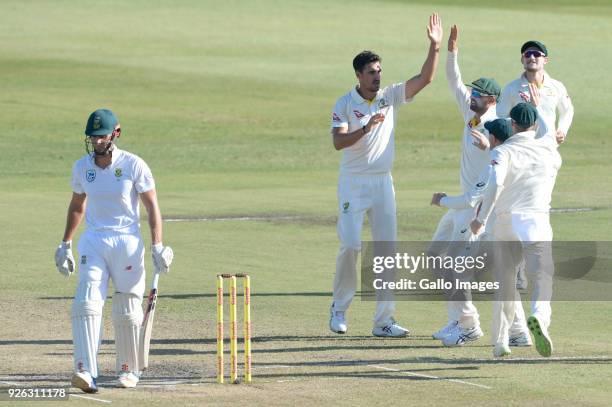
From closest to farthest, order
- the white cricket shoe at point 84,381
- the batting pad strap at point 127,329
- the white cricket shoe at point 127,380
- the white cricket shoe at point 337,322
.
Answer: the white cricket shoe at point 84,381 < the white cricket shoe at point 127,380 < the batting pad strap at point 127,329 < the white cricket shoe at point 337,322

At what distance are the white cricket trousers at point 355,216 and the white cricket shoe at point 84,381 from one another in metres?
3.42

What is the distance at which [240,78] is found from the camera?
49.4 m

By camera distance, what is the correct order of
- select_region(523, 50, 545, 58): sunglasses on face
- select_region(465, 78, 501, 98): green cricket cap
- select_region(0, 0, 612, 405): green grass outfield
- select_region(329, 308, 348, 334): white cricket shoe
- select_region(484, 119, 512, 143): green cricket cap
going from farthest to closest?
select_region(523, 50, 545, 58): sunglasses on face < select_region(329, 308, 348, 334): white cricket shoe < select_region(465, 78, 501, 98): green cricket cap < select_region(484, 119, 512, 143): green cricket cap < select_region(0, 0, 612, 405): green grass outfield

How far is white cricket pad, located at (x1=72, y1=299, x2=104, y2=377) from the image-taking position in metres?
11.3

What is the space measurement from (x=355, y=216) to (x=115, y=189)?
3133 mm

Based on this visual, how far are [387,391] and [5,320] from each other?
4769 millimetres

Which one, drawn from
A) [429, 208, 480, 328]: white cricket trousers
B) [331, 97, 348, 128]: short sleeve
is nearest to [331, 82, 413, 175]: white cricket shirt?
[331, 97, 348, 128]: short sleeve

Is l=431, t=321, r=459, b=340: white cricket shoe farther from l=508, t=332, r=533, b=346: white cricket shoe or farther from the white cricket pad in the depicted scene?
the white cricket pad

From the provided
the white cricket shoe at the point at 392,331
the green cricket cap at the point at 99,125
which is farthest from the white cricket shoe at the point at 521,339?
the green cricket cap at the point at 99,125

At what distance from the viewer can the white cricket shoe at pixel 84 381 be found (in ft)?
36.7

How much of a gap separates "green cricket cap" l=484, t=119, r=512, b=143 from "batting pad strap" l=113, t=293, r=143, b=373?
322 centimetres

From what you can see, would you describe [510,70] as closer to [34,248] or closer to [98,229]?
[34,248]

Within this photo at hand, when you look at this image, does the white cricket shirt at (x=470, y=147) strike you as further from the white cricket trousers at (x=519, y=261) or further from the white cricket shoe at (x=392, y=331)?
the white cricket shoe at (x=392, y=331)

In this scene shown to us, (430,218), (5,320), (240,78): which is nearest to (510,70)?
(240,78)
